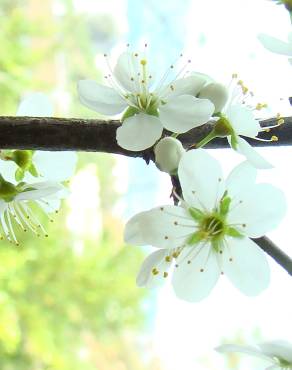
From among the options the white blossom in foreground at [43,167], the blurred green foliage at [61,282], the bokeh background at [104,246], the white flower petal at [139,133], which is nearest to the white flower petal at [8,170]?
the white blossom in foreground at [43,167]

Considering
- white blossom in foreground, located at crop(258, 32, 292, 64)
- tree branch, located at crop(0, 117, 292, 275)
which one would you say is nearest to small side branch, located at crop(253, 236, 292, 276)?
tree branch, located at crop(0, 117, 292, 275)

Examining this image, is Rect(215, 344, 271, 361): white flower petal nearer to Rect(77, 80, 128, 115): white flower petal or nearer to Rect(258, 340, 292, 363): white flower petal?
Rect(258, 340, 292, 363): white flower petal

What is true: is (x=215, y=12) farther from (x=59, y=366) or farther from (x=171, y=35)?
(x=59, y=366)

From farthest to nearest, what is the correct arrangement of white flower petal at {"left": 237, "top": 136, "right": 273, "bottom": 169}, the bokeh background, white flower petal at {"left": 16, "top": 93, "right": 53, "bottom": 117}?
the bokeh background → white flower petal at {"left": 16, "top": 93, "right": 53, "bottom": 117} → white flower petal at {"left": 237, "top": 136, "right": 273, "bottom": 169}

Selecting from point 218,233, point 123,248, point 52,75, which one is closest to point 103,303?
point 123,248

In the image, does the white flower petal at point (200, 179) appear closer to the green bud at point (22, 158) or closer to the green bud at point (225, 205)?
the green bud at point (225, 205)
